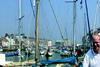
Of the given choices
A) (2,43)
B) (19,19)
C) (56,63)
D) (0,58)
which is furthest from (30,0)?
(2,43)

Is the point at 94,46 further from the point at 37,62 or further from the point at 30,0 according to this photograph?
the point at 30,0

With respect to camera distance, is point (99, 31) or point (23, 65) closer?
point (99, 31)

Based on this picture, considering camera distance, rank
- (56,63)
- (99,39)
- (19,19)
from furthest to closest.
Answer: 1. (19,19)
2. (56,63)
3. (99,39)

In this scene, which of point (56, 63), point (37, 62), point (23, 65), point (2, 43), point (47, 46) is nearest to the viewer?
point (37, 62)

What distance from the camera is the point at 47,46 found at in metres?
77.9

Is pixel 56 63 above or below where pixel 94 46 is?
below

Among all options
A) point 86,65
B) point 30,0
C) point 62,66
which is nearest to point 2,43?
point 30,0

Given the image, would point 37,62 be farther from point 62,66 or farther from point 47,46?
point 47,46

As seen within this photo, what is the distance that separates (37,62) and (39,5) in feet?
14.3

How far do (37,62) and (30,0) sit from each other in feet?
32.1

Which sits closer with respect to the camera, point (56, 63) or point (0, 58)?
point (56, 63)

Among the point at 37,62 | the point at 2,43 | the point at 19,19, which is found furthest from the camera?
the point at 2,43

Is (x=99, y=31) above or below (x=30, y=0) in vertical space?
below

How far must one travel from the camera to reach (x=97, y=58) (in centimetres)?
541
